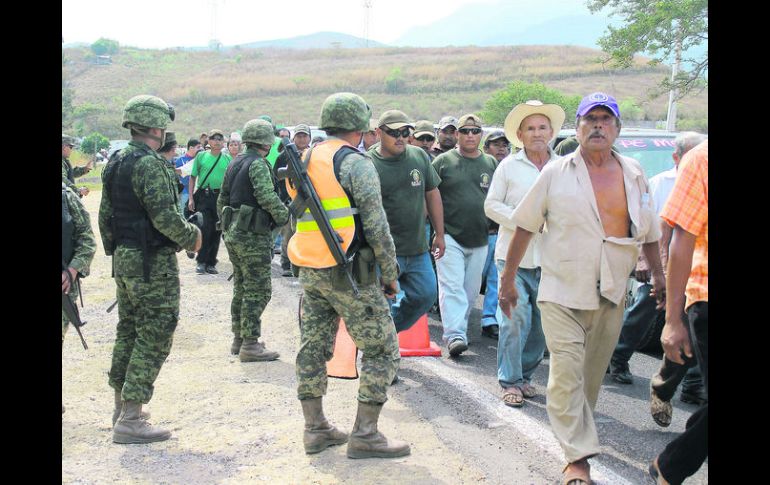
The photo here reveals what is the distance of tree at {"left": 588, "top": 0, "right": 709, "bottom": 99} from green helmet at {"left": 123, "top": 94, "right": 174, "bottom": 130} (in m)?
18.3

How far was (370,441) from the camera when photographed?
4.64m

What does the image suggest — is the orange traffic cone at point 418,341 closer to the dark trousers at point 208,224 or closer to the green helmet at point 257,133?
the green helmet at point 257,133

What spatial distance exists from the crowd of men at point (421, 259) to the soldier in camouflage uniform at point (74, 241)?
1 centimetres

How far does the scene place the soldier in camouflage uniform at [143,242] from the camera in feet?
16.3

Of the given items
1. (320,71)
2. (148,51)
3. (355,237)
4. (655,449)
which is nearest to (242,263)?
(355,237)

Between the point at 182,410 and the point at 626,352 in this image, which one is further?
the point at 626,352

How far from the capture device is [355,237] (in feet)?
15.3

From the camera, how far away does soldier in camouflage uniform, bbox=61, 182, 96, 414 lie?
5035 mm

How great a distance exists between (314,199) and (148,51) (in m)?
132

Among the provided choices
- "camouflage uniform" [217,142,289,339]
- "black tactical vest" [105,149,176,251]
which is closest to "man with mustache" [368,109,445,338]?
"camouflage uniform" [217,142,289,339]

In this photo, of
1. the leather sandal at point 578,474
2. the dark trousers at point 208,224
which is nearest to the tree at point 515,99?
the dark trousers at point 208,224

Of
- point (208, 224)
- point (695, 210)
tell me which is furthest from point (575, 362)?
point (208, 224)
